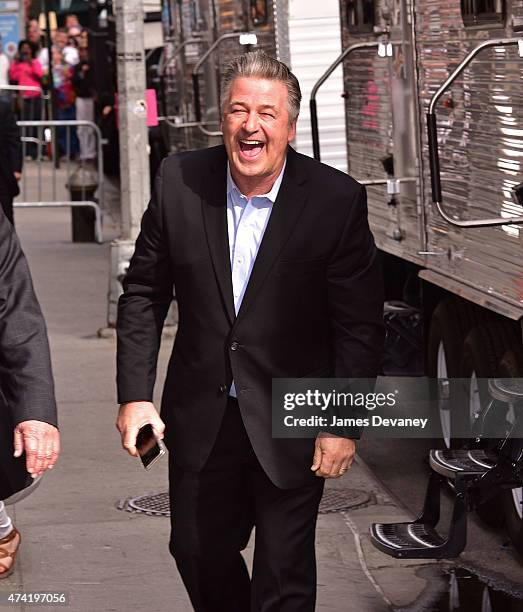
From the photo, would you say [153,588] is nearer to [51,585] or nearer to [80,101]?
[51,585]

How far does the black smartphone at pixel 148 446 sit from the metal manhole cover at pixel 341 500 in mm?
2600

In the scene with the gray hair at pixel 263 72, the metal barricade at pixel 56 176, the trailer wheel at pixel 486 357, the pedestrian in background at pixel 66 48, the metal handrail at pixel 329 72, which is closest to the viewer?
the gray hair at pixel 263 72

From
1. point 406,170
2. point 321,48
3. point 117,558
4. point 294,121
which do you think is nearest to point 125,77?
point 321,48

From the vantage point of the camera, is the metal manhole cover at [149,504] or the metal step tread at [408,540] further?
the metal manhole cover at [149,504]

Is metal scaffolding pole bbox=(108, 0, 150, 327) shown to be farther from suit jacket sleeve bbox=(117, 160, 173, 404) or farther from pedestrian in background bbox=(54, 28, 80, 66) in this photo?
pedestrian in background bbox=(54, 28, 80, 66)

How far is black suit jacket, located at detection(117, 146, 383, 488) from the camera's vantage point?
4.25m

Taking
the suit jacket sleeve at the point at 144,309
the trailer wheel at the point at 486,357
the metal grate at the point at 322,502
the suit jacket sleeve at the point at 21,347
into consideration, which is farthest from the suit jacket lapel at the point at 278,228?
the metal grate at the point at 322,502

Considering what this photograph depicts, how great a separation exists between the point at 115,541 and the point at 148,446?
84.9 inches

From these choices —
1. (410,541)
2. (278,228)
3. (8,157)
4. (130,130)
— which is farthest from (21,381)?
(130,130)

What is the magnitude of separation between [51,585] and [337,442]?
6.28ft

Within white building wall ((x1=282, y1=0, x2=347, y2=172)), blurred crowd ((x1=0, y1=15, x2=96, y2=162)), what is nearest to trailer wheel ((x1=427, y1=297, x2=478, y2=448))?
white building wall ((x1=282, y1=0, x2=347, y2=172))

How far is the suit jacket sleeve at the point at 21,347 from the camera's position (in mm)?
3965

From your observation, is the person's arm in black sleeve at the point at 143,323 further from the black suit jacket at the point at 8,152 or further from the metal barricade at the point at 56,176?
the metal barricade at the point at 56,176

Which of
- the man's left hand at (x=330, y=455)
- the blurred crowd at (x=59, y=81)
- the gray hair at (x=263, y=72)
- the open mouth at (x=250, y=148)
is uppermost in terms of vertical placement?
the blurred crowd at (x=59, y=81)
